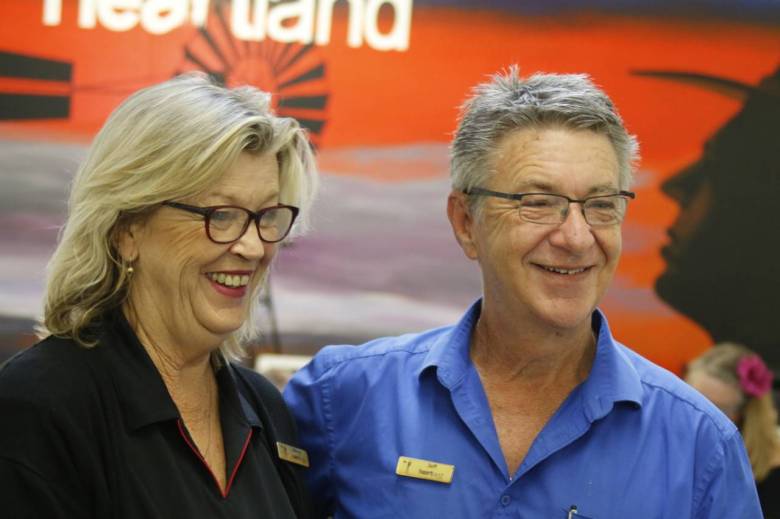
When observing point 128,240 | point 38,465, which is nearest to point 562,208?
point 128,240

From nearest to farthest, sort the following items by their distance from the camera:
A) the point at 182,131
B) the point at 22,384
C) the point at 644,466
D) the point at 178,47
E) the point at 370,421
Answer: the point at 22,384 < the point at 182,131 < the point at 644,466 < the point at 370,421 < the point at 178,47

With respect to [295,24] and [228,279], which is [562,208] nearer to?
[228,279]

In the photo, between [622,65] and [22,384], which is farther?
[622,65]

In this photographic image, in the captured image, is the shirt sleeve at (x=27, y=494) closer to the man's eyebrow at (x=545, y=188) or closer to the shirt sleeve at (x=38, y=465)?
the shirt sleeve at (x=38, y=465)

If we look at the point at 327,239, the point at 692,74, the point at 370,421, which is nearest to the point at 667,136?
the point at 692,74

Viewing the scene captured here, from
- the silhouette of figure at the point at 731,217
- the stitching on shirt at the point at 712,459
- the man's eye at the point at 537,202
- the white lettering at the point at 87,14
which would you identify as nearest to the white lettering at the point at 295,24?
the white lettering at the point at 87,14

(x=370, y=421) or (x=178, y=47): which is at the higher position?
(x=178, y=47)

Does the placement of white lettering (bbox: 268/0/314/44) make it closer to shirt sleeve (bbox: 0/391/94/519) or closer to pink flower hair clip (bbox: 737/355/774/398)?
pink flower hair clip (bbox: 737/355/774/398)

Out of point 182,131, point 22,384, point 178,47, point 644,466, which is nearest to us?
point 22,384

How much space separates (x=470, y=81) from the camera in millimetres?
4207

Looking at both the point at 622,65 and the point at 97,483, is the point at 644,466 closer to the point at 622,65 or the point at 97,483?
the point at 97,483

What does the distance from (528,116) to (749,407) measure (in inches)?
96.1

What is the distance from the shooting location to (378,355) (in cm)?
243

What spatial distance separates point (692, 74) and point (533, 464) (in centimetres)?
251
